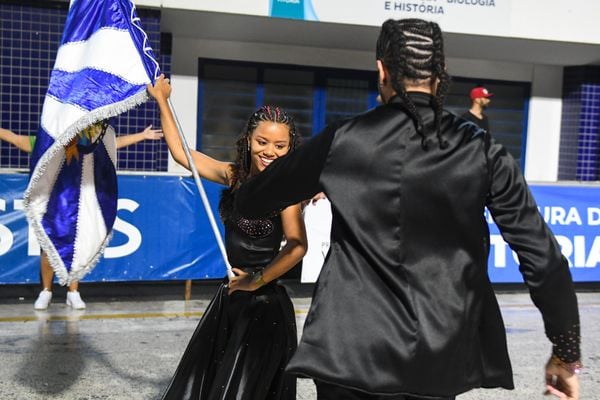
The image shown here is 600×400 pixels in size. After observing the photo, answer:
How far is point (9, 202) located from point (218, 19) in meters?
3.77

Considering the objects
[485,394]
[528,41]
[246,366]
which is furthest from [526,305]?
[246,366]

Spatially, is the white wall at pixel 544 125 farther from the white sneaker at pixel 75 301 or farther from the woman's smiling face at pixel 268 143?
the woman's smiling face at pixel 268 143

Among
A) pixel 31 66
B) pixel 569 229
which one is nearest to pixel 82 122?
pixel 31 66

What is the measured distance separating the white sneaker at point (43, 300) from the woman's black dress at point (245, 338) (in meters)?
4.24

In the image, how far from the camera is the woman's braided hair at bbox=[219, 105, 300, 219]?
3.41 m

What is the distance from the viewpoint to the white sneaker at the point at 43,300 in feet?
23.9

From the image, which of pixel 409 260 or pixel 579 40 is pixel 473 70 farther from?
pixel 409 260

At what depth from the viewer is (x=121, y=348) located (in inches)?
241

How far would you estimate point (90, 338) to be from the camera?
6371 mm

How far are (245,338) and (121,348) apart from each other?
10.0ft

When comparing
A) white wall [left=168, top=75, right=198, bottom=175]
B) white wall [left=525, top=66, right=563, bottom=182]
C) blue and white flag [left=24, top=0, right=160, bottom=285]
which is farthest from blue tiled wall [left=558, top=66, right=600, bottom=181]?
blue and white flag [left=24, top=0, right=160, bottom=285]

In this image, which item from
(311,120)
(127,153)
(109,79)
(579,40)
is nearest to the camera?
(109,79)

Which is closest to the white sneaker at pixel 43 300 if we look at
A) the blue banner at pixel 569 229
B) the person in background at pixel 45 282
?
the person in background at pixel 45 282

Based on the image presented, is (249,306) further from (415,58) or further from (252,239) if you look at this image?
(415,58)
